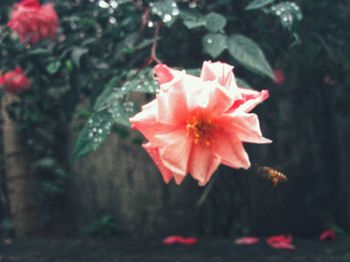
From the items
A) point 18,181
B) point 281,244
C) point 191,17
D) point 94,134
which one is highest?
point 191,17

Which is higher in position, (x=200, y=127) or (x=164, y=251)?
(x=200, y=127)

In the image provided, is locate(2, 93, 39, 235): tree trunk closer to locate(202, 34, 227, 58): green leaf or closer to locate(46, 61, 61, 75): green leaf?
locate(46, 61, 61, 75): green leaf

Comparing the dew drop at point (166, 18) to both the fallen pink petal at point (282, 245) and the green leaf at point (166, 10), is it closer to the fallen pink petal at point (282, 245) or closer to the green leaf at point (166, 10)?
the green leaf at point (166, 10)

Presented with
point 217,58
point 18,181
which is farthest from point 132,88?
point 18,181

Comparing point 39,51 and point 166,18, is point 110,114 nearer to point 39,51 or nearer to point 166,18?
point 166,18

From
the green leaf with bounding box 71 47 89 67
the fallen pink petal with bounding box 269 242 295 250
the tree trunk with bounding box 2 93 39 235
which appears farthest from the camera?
the tree trunk with bounding box 2 93 39 235

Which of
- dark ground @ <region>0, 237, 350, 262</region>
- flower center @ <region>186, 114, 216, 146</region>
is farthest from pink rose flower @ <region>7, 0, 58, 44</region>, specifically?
flower center @ <region>186, 114, 216, 146</region>
